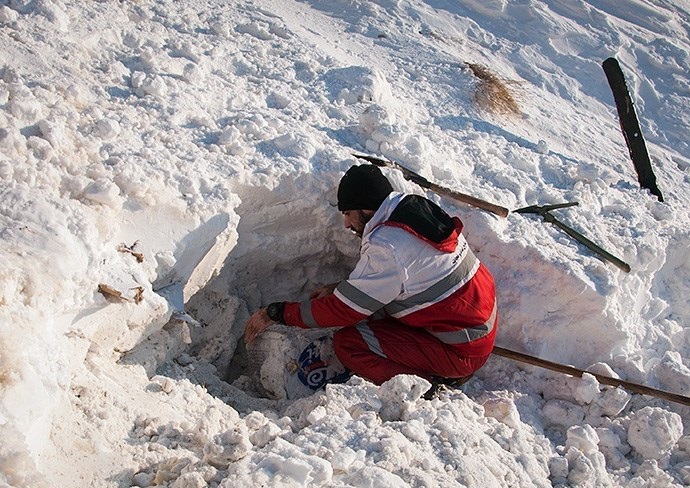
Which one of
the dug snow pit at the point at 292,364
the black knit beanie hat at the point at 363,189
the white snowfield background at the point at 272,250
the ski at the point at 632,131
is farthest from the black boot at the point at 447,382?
the ski at the point at 632,131

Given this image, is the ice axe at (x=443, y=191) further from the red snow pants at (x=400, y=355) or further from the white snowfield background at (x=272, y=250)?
the red snow pants at (x=400, y=355)

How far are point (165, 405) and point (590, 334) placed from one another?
8.26 ft

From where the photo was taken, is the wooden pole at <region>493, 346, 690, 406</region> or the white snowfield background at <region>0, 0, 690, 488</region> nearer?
the white snowfield background at <region>0, 0, 690, 488</region>

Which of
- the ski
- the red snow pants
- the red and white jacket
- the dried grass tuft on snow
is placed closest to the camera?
the red and white jacket

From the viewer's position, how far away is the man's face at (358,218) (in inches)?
144

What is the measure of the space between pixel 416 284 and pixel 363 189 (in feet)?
1.88

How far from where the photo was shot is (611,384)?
12.5ft

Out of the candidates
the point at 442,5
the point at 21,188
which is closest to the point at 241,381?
the point at 21,188

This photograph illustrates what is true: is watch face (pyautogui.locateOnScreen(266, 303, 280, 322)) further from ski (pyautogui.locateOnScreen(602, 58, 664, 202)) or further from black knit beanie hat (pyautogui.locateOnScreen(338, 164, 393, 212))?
ski (pyautogui.locateOnScreen(602, 58, 664, 202))

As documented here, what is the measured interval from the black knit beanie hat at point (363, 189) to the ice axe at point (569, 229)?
122cm

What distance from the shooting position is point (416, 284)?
3553mm

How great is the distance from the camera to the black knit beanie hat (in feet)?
11.9

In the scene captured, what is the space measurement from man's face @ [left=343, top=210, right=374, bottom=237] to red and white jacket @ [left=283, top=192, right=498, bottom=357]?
0.09 metres

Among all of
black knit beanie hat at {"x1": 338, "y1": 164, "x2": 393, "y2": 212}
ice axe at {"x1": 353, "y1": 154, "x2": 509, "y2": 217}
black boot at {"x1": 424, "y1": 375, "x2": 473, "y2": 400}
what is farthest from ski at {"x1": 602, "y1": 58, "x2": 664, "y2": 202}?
black knit beanie hat at {"x1": 338, "y1": 164, "x2": 393, "y2": 212}
